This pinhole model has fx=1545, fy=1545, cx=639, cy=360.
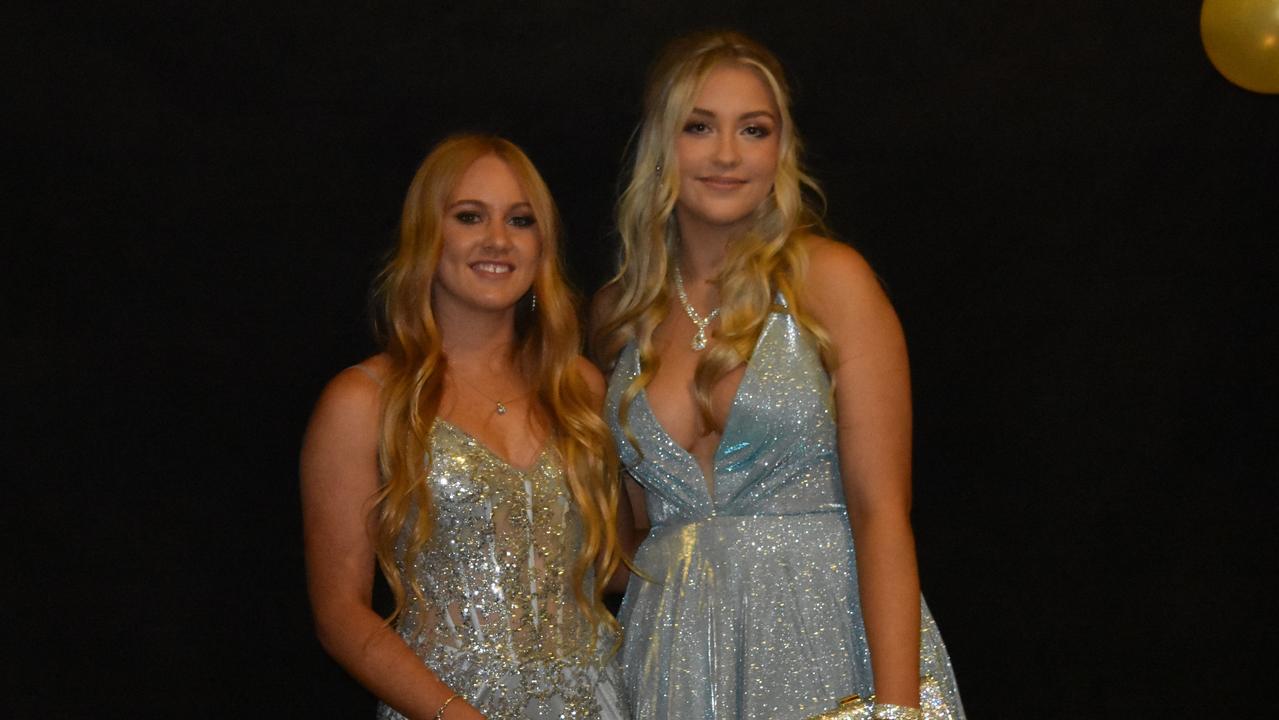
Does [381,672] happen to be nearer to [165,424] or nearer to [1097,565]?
[165,424]

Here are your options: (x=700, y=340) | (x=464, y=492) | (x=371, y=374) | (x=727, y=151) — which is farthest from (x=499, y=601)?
(x=727, y=151)

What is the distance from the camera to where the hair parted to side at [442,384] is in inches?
97.0

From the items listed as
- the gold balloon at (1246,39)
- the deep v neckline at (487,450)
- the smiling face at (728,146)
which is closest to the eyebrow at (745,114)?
the smiling face at (728,146)

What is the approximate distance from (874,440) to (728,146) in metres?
0.53

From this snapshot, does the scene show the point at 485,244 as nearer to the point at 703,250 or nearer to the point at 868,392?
the point at 703,250

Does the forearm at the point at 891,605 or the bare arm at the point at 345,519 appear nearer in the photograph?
the forearm at the point at 891,605

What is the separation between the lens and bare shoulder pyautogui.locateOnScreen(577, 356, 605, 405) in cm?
267

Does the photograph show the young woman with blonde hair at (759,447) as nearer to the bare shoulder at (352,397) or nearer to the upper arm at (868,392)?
the upper arm at (868,392)

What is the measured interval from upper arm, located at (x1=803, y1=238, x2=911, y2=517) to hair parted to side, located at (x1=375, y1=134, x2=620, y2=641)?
0.43 m

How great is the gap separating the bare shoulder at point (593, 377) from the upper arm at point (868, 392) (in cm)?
46

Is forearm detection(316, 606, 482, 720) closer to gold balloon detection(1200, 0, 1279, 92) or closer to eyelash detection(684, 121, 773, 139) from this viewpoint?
eyelash detection(684, 121, 773, 139)

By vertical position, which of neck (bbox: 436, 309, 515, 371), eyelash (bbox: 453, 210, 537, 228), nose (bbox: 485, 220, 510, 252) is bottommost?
neck (bbox: 436, 309, 515, 371)

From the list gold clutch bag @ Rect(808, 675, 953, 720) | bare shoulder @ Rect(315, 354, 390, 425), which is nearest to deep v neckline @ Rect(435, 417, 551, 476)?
bare shoulder @ Rect(315, 354, 390, 425)

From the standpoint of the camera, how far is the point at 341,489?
246cm
